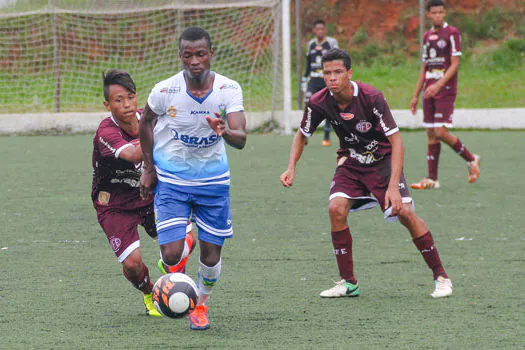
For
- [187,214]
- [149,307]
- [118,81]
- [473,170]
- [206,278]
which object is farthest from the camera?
[473,170]

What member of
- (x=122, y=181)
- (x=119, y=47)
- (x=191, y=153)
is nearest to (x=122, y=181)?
(x=122, y=181)

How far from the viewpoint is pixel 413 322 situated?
15.3 feet

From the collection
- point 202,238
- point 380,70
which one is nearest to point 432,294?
point 202,238

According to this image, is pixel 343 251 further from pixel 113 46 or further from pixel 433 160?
pixel 113 46

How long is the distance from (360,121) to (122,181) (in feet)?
4.74

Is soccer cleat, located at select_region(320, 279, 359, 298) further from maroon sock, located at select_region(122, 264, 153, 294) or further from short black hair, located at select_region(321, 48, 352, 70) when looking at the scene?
short black hair, located at select_region(321, 48, 352, 70)

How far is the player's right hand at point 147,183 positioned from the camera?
4824 mm

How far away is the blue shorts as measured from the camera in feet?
15.5

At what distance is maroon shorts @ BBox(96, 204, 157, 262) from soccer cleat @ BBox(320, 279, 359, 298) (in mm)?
1103

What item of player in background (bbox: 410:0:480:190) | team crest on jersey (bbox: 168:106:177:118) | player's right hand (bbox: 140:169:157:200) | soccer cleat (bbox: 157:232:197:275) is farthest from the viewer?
player in background (bbox: 410:0:480:190)

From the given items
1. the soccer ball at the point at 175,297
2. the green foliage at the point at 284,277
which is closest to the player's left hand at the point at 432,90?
the green foliage at the point at 284,277

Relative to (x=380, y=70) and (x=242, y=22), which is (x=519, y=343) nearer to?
(x=242, y=22)

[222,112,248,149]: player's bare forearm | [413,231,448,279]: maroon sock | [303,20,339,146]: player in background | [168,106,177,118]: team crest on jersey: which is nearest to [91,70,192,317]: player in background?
[168,106,177,118]: team crest on jersey

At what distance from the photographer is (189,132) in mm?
4688
